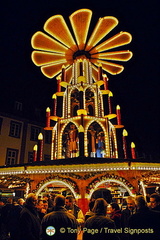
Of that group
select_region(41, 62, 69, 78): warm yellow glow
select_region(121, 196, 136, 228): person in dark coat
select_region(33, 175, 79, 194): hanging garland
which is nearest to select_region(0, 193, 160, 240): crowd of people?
select_region(121, 196, 136, 228): person in dark coat

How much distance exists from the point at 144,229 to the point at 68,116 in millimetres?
13984

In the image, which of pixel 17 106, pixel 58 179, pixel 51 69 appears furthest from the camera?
pixel 17 106

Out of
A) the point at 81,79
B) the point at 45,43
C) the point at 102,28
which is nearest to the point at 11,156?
the point at 81,79

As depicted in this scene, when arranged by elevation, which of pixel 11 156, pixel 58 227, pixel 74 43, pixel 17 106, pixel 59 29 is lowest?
pixel 58 227

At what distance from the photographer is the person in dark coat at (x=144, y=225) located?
3443 mm

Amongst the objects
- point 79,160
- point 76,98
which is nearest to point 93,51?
point 76,98

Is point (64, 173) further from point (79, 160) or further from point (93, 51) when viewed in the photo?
point (93, 51)

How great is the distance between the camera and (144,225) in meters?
3.50

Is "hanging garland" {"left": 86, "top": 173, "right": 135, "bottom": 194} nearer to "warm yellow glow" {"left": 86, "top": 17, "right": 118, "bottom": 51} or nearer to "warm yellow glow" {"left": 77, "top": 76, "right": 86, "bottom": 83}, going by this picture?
"warm yellow glow" {"left": 77, "top": 76, "right": 86, "bottom": 83}

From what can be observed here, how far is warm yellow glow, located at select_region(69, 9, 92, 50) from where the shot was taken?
1746 centimetres

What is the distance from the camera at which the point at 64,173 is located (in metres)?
12.4

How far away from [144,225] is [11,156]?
2243 cm

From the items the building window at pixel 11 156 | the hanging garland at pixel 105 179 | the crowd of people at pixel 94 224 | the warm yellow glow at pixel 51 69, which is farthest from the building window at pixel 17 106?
the crowd of people at pixel 94 224

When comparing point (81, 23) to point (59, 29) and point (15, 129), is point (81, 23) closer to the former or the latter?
point (59, 29)
